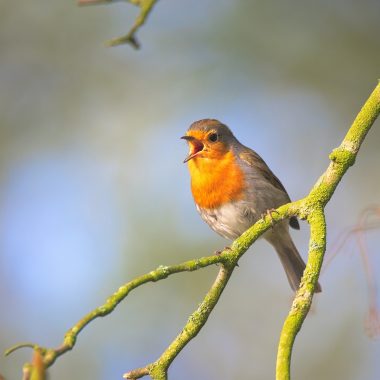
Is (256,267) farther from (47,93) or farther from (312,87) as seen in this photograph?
(47,93)

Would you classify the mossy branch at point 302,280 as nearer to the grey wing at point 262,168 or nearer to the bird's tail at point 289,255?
the grey wing at point 262,168

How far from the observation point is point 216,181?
4.26 metres

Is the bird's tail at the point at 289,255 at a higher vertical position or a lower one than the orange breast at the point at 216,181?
lower

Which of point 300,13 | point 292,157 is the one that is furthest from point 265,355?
point 300,13

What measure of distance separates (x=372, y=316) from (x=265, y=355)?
361 centimetres

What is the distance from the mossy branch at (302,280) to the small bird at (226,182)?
1706 millimetres

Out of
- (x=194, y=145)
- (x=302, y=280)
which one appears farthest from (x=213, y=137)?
(x=302, y=280)

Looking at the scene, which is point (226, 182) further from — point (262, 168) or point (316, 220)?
point (316, 220)

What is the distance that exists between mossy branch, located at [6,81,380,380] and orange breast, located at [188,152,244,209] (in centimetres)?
182

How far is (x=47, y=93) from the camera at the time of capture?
8.05 meters

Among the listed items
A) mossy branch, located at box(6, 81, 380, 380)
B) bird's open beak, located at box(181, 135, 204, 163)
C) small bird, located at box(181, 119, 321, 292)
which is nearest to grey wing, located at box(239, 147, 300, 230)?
small bird, located at box(181, 119, 321, 292)

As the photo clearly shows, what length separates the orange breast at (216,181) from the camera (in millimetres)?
4254

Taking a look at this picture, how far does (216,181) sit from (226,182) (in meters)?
0.06

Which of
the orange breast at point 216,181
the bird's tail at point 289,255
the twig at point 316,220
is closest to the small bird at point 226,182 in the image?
the orange breast at point 216,181
